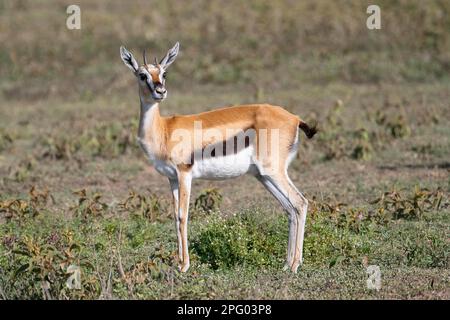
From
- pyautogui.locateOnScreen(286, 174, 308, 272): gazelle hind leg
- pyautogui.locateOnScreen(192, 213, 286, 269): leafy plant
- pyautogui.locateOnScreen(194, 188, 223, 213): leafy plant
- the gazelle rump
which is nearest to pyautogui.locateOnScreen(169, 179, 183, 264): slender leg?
the gazelle rump

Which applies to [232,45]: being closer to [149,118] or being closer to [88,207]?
[88,207]


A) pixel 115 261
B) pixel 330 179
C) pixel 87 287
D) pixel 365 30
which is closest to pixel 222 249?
pixel 115 261

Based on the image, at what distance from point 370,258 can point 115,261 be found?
189cm

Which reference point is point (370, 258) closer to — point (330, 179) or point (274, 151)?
point (274, 151)

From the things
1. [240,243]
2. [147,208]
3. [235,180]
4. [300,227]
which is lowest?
[235,180]

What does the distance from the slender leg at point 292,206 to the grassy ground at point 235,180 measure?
0.21m

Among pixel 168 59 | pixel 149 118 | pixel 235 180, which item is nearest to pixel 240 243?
pixel 149 118

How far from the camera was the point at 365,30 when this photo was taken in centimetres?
1831

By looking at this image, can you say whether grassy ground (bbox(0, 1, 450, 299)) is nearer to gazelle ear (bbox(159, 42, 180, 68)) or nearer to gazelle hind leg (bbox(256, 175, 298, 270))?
gazelle hind leg (bbox(256, 175, 298, 270))

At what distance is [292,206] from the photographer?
6.96 meters

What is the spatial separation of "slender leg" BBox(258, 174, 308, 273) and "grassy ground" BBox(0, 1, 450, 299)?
0.21 m

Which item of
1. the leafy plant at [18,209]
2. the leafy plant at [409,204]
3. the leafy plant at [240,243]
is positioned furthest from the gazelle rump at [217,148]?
the leafy plant at [18,209]

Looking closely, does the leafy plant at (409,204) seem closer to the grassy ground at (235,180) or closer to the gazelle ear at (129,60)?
the grassy ground at (235,180)

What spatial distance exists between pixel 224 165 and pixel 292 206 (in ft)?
1.94
